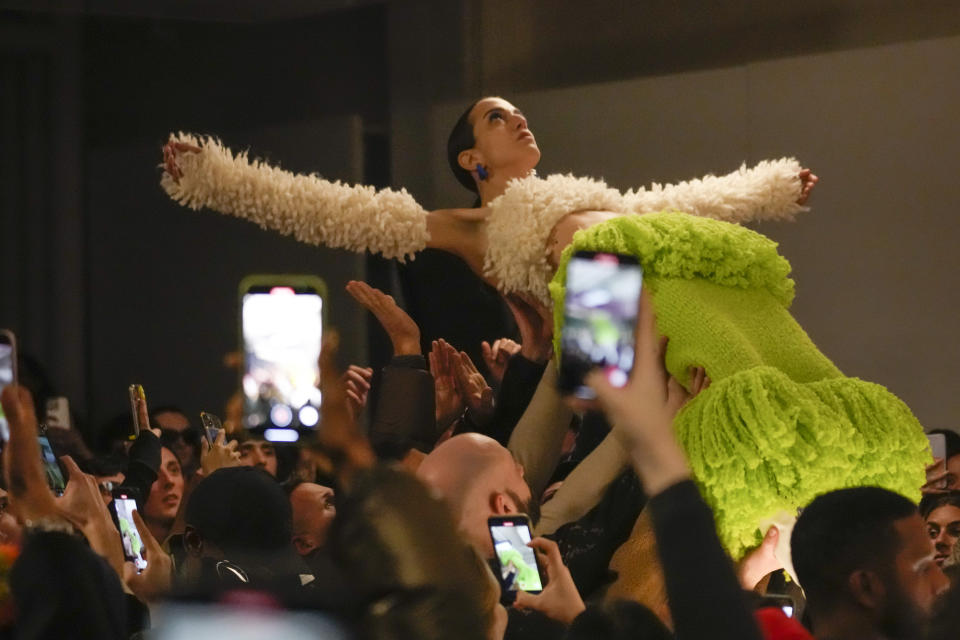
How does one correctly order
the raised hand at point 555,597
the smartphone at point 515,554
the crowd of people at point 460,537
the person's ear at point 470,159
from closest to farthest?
the crowd of people at point 460,537, the raised hand at point 555,597, the smartphone at point 515,554, the person's ear at point 470,159

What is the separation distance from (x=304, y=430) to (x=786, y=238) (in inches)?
107

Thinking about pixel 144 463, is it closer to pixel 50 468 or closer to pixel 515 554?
pixel 50 468

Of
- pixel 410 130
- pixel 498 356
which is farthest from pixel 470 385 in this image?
pixel 410 130

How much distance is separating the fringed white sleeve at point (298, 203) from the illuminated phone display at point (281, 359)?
15.0 inches

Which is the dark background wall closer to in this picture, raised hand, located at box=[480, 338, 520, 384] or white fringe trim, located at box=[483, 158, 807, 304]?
white fringe trim, located at box=[483, 158, 807, 304]

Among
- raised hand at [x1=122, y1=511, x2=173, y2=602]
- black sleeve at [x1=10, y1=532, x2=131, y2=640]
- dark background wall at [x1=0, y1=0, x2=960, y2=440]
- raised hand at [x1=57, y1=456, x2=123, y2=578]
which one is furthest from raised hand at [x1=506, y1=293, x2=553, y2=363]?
dark background wall at [x1=0, y1=0, x2=960, y2=440]

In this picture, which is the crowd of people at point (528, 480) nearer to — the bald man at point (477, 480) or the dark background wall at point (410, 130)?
the bald man at point (477, 480)

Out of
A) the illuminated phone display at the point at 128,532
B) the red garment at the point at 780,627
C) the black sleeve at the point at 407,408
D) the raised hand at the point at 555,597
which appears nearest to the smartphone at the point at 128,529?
the illuminated phone display at the point at 128,532

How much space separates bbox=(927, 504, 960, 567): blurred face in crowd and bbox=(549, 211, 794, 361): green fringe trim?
0.85m

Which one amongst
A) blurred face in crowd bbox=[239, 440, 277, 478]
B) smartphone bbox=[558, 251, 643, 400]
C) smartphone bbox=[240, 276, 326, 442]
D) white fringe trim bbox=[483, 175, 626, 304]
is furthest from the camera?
blurred face in crowd bbox=[239, 440, 277, 478]

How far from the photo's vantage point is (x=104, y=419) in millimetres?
5398

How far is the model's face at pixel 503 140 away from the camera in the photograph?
2.98m

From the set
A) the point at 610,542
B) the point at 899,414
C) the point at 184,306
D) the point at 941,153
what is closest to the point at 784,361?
the point at 899,414

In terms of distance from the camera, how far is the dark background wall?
426 cm
